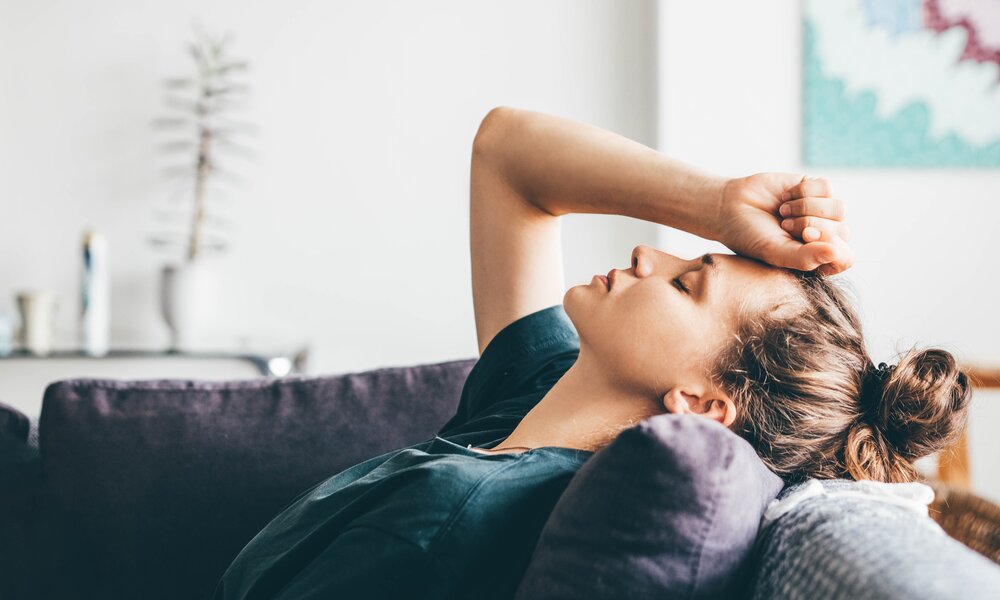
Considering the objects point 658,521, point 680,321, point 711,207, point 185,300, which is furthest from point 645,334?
point 185,300

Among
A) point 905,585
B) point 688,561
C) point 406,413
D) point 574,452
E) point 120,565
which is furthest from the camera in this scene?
point 406,413

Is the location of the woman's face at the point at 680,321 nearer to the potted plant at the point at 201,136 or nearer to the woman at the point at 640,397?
the woman at the point at 640,397

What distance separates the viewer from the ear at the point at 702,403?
99cm

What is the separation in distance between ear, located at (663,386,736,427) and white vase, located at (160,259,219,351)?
189 centimetres

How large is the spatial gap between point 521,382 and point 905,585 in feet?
2.47

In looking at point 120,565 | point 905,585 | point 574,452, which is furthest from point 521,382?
point 905,585

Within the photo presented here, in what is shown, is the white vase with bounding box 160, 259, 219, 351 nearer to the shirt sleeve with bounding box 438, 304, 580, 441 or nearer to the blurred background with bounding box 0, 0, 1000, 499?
the blurred background with bounding box 0, 0, 1000, 499

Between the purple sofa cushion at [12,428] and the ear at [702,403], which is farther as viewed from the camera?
the purple sofa cushion at [12,428]

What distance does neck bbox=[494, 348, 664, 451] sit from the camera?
102 centimetres

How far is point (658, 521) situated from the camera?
2.08 ft

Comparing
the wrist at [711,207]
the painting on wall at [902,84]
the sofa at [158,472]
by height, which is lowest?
the sofa at [158,472]

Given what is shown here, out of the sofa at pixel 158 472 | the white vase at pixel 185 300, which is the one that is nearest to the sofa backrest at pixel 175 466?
the sofa at pixel 158 472

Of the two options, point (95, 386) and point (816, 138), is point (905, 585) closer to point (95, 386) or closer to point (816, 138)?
point (95, 386)

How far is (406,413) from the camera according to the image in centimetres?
129
